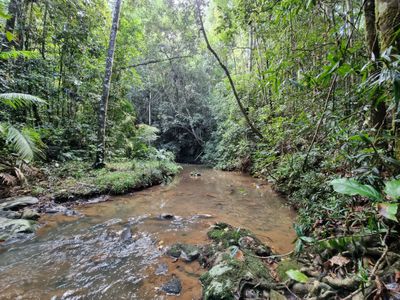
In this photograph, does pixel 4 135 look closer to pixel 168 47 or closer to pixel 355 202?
pixel 355 202

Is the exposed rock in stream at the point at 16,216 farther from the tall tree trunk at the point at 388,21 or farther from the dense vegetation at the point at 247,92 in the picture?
the tall tree trunk at the point at 388,21

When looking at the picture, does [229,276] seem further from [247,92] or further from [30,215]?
[247,92]

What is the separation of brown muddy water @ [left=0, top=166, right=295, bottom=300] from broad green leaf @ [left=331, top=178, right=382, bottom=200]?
1.72m

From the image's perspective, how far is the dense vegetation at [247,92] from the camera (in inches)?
74.4

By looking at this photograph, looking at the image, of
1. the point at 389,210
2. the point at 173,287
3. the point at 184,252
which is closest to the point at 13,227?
the point at 184,252

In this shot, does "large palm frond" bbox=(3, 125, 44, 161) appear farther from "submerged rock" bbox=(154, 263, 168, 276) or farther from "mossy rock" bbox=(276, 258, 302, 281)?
"mossy rock" bbox=(276, 258, 302, 281)

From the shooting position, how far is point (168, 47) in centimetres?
1755

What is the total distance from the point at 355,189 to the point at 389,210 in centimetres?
18

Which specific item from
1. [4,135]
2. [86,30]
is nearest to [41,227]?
[4,135]

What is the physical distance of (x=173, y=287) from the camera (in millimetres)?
2402

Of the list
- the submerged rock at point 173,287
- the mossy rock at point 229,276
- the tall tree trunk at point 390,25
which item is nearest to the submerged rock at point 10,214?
the submerged rock at point 173,287

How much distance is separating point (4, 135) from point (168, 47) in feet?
46.5

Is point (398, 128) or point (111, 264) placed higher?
point (398, 128)

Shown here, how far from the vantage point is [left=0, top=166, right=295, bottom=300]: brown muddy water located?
2.39 metres
